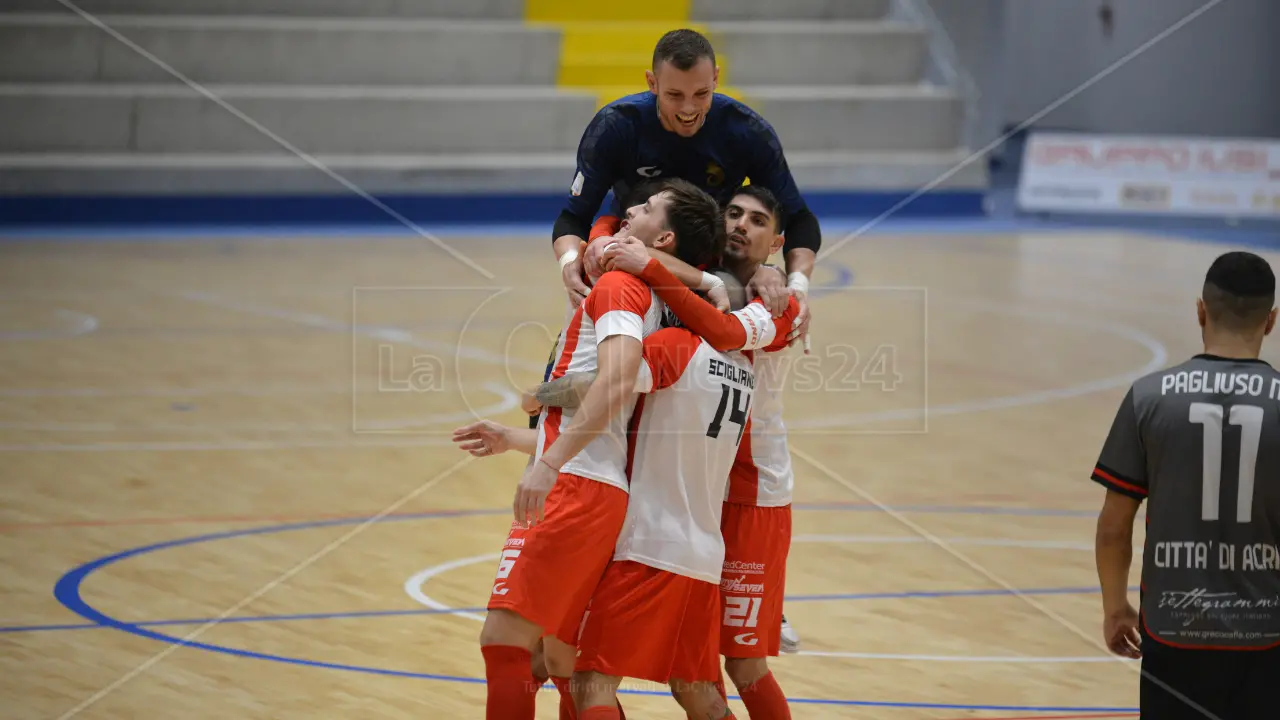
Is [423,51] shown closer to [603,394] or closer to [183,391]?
[183,391]

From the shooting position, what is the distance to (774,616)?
12.6 feet

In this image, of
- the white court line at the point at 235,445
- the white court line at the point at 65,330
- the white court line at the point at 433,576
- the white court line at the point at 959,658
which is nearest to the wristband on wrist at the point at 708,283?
the white court line at the point at 959,658

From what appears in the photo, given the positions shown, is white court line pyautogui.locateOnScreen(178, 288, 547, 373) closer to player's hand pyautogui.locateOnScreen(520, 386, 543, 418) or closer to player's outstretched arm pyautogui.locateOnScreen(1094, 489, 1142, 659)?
player's hand pyautogui.locateOnScreen(520, 386, 543, 418)

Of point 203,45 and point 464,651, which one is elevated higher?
point 203,45

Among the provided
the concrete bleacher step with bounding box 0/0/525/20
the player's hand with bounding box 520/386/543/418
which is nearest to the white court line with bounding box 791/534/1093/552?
the player's hand with bounding box 520/386/543/418

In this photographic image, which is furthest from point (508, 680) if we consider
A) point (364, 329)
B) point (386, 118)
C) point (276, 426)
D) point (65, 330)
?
point (386, 118)

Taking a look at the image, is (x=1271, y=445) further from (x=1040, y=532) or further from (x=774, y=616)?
(x=1040, y=532)

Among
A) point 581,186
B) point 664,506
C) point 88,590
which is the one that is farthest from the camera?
point 88,590

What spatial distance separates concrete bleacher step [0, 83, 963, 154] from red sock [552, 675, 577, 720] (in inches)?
599

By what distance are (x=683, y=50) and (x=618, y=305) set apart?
0.86 meters

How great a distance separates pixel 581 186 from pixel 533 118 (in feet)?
48.5

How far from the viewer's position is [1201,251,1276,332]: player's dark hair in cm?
308

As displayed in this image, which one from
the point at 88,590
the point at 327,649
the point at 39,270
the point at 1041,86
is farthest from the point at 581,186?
the point at 1041,86

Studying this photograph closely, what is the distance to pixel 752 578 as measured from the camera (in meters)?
3.85
